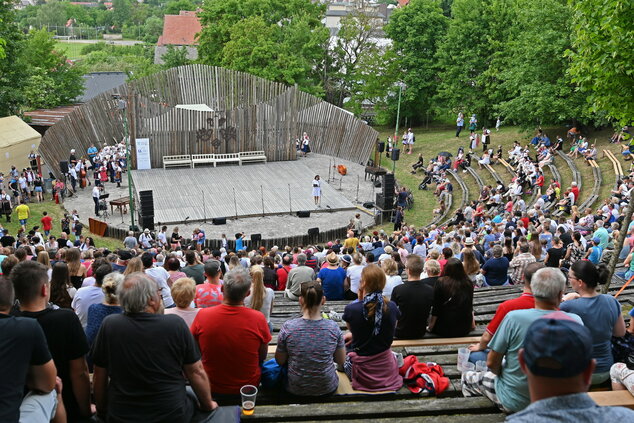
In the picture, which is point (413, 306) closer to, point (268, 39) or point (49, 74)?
point (268, 39)

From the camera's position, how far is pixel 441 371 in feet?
18.8

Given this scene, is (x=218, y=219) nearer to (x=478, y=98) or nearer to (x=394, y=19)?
(x=478, y=98)

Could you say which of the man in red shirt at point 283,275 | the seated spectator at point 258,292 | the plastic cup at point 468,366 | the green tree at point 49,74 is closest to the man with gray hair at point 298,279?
the man in red shirt at point 283,275

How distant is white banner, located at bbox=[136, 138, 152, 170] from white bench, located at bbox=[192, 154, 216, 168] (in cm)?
207

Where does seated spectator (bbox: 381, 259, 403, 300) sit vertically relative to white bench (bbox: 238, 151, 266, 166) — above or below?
above

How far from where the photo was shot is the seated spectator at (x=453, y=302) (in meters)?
6.78

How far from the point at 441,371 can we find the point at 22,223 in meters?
19.2

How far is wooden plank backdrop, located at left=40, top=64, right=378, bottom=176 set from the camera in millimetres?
28750

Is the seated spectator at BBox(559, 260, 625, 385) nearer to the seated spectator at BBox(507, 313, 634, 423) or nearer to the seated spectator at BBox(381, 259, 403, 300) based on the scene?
the seated spectator at BBox(507, 313, 634, 423)

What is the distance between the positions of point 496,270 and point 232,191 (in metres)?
17.0

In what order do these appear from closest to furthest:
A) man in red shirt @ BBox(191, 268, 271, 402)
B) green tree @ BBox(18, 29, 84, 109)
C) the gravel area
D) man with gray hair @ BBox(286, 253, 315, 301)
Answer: man in red shirt @ BBox(191, 268, 271, 402), man with gray hair @ BBox(286, 253, 315, 301), the gravel area, green tree @ BBox(18, 29, 84, 109)

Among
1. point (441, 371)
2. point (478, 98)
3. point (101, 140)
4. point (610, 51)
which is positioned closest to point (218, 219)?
point (101, 140)

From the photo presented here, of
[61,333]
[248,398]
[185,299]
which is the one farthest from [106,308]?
[248,398]

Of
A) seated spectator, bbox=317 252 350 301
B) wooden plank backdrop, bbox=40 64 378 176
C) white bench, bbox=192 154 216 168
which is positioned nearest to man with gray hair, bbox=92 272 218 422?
seated spectator, bbox=317 252 350 301
